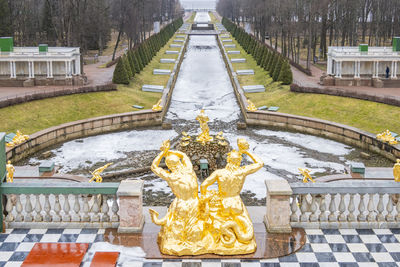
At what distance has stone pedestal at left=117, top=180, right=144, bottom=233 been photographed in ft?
42.0

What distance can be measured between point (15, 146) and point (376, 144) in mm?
20285

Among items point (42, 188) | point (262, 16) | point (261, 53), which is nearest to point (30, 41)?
point (262, 16)

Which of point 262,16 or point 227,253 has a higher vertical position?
point 262,16

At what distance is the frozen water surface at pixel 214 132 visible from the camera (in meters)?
25.4

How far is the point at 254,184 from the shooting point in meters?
23.4

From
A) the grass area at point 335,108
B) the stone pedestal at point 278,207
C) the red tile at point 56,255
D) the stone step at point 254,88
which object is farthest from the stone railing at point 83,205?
the stone step at point 254,88

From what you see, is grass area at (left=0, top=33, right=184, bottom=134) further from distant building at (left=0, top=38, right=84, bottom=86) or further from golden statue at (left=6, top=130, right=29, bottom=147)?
distant building at (left=0, top=38, right=84, bottom=86)

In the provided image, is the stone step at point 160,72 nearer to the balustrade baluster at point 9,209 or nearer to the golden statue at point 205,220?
the balustrade baluster at point 9,209

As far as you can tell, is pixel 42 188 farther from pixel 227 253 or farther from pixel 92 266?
pixel 227 253

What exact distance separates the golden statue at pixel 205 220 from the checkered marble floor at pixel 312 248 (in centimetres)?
34

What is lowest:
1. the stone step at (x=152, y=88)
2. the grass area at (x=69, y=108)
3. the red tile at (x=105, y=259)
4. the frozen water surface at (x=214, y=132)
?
the frozen water surface at (x=214, y=132)

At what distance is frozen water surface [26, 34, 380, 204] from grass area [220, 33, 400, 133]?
9.43 feet

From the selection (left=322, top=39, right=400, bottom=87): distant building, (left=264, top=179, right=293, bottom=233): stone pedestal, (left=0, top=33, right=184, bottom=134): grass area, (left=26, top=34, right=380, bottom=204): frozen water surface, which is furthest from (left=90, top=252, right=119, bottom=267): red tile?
(left=322, top=39, right=400, bottom=87): distant building

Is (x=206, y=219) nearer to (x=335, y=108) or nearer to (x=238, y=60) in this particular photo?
(x=335, y=108)
